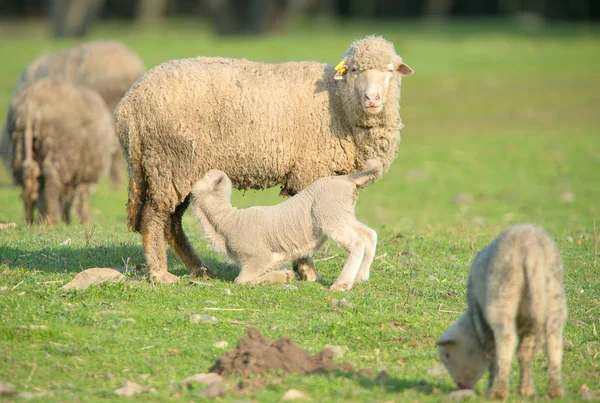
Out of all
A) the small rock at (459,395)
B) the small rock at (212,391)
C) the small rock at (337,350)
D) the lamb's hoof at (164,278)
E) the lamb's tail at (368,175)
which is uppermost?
the lamb's tail at (368,175)

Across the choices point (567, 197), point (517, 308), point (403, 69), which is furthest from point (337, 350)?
point (567, 197)

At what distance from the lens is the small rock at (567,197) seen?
55.3 feet

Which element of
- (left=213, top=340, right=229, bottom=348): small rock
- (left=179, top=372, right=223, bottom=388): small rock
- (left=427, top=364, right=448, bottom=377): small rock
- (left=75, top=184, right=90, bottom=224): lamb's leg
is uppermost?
(left=179, top=372, right=223, bottom=388): small rock

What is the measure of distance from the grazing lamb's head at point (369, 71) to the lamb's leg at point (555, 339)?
10.7ft

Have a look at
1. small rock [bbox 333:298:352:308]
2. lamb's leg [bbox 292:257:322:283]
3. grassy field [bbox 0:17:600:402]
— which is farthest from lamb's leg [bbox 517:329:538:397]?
lamb's leg [bbox 292:257:322:283]

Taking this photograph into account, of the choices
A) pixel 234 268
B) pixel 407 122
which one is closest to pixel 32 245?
pixel 234 268

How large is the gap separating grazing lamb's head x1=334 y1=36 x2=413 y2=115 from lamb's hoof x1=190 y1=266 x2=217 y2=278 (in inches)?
82.8

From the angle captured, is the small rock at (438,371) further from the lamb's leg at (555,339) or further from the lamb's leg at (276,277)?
the lamb's leg at (276,277)

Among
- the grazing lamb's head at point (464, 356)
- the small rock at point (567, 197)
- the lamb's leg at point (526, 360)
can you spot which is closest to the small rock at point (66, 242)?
the grazing lamb's head at point (464, 356)

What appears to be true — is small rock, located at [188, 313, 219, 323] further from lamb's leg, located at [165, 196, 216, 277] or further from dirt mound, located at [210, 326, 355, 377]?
lamb's leg, located at [165, 196, 216, 277]

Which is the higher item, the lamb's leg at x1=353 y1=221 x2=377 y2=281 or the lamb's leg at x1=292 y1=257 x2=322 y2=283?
the lamb's leg at x1=353 y1=221 x2=377 y2=281

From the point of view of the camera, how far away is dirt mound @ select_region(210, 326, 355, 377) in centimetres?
599

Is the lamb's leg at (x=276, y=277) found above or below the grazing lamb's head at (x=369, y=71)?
below

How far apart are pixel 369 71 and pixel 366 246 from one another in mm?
1677
